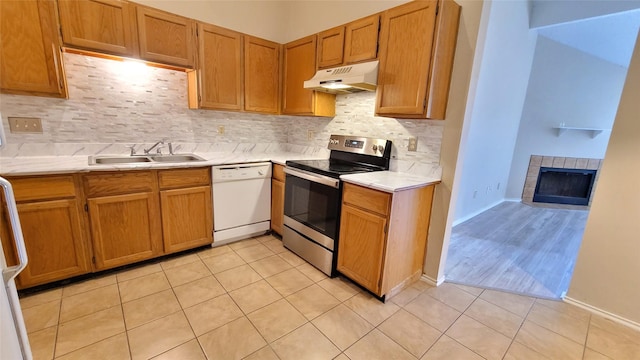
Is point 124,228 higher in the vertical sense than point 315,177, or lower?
lower

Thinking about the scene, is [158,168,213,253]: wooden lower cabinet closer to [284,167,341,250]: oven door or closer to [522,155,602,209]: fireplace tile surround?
[284,167,341,250]: oven door

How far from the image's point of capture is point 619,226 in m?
1.88

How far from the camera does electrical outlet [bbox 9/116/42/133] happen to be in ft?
6.76

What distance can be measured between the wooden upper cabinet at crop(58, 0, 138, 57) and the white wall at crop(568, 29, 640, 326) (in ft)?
11.8

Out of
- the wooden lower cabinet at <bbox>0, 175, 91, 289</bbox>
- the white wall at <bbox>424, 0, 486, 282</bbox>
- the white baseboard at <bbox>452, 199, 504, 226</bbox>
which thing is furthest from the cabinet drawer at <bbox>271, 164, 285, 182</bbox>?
the white baseboard at <bbox>452, 199, 504, 226</bbox>

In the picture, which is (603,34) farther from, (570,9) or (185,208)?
(185,208)

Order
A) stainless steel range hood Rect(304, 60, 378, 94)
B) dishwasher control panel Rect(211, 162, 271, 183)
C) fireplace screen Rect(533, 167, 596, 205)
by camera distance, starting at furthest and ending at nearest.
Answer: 1. fireplace screen Rect(533, 167, 596, 205)
2. dishwasher control panel Rect(211, 162, 271, 183)
3. stainless steel range hood Rect(304, 60, 378, 94)

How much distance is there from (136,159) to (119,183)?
524 mm

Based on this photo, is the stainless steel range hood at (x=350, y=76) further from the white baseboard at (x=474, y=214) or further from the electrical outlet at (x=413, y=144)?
the white baseboard at (x=474, y=214)

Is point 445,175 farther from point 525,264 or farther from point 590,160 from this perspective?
point 590,160

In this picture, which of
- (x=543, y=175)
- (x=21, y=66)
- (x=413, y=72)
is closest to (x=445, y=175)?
(x=413, y=72)

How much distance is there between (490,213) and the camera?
14.2ft

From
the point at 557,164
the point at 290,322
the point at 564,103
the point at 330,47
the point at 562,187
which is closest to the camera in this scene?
the point at 290,322

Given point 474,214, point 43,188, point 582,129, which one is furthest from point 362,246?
point 582,129
